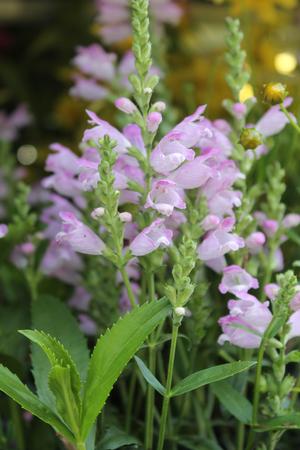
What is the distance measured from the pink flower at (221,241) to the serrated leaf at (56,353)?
0.12 metres

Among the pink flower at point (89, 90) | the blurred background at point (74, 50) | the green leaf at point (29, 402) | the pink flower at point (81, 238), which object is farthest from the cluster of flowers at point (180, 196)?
the blurred background at point (74, 50)

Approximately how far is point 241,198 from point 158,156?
0.07 meters

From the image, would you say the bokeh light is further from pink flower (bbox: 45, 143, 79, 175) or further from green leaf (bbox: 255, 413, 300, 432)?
green leaf (bbox: 255, 413, 300, 432)

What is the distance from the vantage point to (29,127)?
158 centimetres

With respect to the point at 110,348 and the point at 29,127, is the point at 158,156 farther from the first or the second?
the point at 29,127

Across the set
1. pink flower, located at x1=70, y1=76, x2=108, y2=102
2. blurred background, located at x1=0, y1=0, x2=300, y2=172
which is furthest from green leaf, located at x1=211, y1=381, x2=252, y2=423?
blurred background, located at x1=0, y1=0, x2=300, y2=172

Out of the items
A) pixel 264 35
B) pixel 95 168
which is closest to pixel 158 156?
pixel 95 168

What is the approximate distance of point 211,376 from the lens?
42cm

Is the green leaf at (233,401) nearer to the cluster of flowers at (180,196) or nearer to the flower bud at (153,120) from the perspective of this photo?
the cluster of flowers at (180,196)

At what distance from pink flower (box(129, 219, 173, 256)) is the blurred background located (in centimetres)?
68

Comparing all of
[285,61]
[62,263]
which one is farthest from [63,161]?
[285,61]

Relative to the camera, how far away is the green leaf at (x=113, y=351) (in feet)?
1.33

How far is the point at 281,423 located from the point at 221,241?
114 millimetres

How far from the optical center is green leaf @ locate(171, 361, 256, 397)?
0.42m
